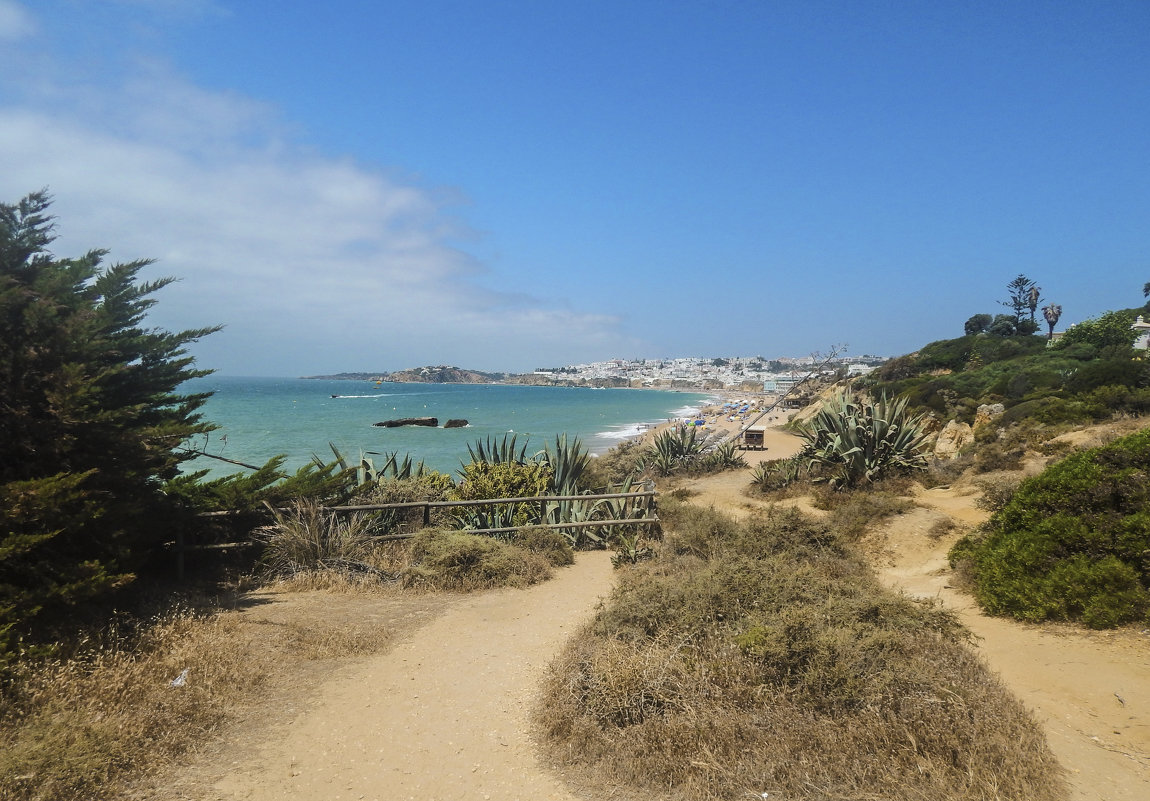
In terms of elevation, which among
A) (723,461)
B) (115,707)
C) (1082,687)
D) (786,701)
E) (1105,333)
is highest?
(1105,333)

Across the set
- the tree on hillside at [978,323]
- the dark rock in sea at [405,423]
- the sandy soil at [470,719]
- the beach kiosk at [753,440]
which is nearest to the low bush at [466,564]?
the sandy soil at [470,719]

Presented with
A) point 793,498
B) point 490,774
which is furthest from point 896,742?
point 793,498

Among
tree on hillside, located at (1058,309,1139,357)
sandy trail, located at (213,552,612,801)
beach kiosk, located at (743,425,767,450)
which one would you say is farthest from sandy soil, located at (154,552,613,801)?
tree on hillside, located at (1058,309,1139,357)

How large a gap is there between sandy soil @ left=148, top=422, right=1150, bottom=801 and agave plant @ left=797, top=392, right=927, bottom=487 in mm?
6203

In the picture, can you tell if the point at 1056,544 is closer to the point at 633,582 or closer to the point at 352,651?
the point at 633,582

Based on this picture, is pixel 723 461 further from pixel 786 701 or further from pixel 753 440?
pixel 786 701

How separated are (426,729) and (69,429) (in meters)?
3.78

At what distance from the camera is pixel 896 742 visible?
312 centimetres

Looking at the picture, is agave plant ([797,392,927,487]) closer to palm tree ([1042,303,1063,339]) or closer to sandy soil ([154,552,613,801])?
sandy soil ([154,552,613,801])

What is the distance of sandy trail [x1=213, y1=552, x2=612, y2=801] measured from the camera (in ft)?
11.7

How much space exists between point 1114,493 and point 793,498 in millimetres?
7297

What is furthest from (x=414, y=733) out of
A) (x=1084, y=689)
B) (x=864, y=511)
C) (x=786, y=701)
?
(x=864, y=511)

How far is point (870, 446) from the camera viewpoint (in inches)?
497

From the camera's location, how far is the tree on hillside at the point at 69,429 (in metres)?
4.57
